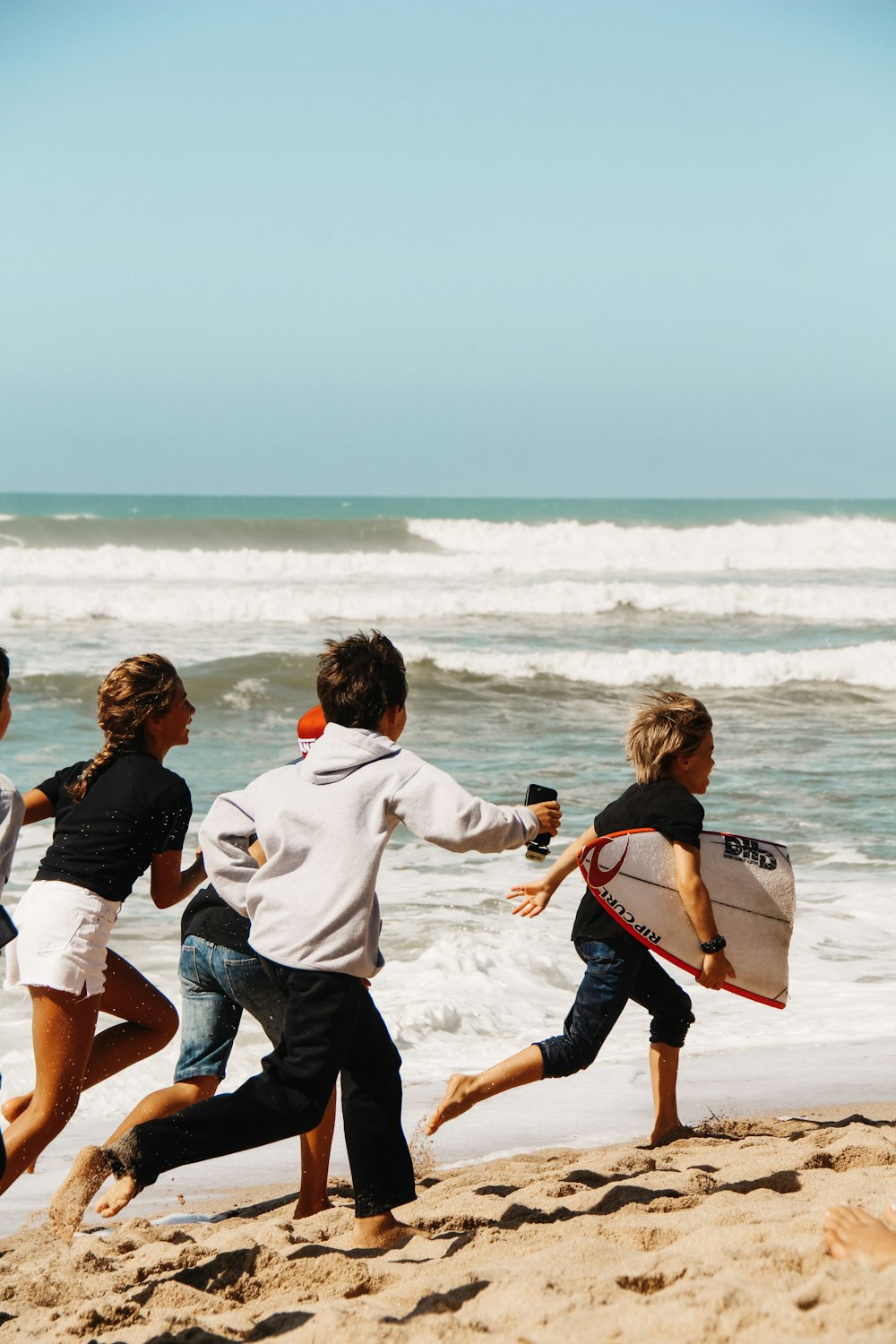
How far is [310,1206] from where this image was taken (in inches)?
142

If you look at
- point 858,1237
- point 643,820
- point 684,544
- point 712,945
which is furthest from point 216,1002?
point 684,544

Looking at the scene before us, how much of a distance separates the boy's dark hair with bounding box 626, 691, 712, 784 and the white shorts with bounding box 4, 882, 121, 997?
1.70 m

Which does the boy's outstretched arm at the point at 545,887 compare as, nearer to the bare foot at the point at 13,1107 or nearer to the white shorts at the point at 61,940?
the white shorts at the point at 61,940

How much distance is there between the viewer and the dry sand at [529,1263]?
238 centimetres

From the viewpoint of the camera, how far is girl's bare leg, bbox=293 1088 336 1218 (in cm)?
360

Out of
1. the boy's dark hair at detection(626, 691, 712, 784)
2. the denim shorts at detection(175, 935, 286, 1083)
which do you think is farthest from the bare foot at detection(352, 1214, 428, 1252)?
the boy's dark hair at detection(626, 691, 712, 784)

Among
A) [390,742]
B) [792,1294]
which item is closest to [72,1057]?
[390,742]

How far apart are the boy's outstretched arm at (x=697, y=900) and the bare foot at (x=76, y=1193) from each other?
6.01ft

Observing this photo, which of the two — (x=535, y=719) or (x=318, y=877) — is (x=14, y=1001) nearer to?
(x=318, y=877)

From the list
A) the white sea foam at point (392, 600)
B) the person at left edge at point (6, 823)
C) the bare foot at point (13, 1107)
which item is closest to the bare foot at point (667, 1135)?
the bare foot at point (13, 1107)

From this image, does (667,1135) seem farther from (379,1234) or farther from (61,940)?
(61,940)

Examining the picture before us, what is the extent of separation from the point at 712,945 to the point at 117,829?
1845 mm

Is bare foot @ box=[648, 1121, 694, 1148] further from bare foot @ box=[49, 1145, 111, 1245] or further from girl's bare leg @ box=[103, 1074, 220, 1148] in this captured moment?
bare foot @ box=[49, 1145, 111, 1245]

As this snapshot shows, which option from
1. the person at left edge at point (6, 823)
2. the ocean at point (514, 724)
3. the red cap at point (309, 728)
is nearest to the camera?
the person at left edge at point (6, 823)
